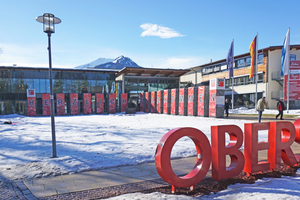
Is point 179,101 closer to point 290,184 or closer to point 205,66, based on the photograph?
point 290,184

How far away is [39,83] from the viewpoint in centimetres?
3566

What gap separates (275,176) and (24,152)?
663 centimetres

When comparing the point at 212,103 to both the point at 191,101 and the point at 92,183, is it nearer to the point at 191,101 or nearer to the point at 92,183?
the point at 191,101

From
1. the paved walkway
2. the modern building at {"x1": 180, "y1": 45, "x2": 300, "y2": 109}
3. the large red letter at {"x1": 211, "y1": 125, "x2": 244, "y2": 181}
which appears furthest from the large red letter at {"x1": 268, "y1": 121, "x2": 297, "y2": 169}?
the modern building at {"x1": 180, "y1": 45, "x2": 300, "y2": 109}

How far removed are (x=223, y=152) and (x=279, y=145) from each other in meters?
1.56

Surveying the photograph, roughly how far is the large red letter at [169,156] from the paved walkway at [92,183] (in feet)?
1.73

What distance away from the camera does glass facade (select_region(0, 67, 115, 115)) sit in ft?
111

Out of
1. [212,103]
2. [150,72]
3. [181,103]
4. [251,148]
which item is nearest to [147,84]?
[150,72]

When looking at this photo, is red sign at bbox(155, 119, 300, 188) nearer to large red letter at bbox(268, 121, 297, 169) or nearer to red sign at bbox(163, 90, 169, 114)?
large red letter at bbox(268, 121, 297, 169)

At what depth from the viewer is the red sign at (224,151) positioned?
143 inches

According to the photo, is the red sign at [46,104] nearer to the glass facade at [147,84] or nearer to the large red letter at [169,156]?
the glass facade at [147,84]

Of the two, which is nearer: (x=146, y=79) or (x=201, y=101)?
(x=201, y=101)

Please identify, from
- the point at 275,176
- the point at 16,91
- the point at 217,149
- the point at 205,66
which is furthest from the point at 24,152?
the point at 205,66

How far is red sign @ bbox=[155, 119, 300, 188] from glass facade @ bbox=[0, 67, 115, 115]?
3563 cm
